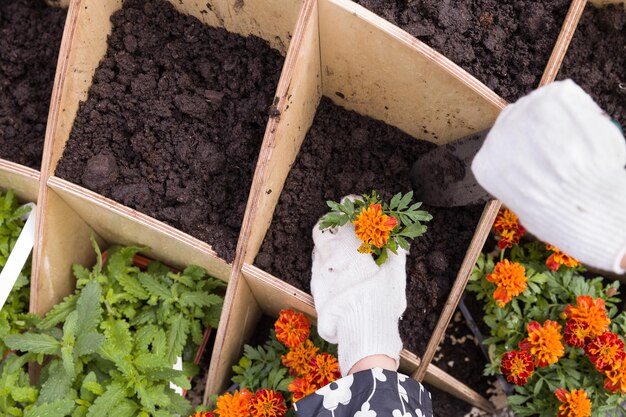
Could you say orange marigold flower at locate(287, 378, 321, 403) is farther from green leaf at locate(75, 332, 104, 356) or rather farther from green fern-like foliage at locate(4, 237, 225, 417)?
green leaf at locate(75, 332, 104, 356)

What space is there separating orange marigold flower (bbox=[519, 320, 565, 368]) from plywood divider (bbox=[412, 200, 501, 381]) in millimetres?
238

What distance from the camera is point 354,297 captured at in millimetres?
1662

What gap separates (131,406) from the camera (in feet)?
5.59

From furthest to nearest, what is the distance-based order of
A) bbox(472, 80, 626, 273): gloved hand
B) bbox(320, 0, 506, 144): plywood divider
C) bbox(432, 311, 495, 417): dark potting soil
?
bbox(432, 311, 495, 417): dark potting soil < bbox(320, 0, 506, 144): plywood divider < bbox(472, 80, 626, 273): gloved hand

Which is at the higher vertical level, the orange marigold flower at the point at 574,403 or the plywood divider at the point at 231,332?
the orange marigold flower at the point at 574,403

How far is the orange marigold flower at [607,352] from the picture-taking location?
5.22 ft

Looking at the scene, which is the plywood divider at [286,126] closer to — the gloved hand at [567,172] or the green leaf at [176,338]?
the green leaf at [176,338]

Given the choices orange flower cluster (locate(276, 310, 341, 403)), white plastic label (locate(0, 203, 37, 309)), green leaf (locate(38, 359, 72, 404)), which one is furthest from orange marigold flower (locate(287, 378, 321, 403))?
white plastic label (locate(0, 203, 37, 309))

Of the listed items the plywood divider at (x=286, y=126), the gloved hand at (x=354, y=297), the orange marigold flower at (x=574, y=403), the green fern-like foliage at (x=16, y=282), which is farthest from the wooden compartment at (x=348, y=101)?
the green fern-like foliage at (x=16, y=282)

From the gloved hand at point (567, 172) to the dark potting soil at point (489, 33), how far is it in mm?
670

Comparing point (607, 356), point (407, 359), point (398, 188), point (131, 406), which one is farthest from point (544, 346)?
point (131, 406)

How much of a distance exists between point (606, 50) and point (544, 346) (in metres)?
1.00

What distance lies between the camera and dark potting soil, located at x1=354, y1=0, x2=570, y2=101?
170 cm

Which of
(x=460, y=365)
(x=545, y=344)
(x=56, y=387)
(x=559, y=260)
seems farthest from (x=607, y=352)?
(x=56, y=387)
